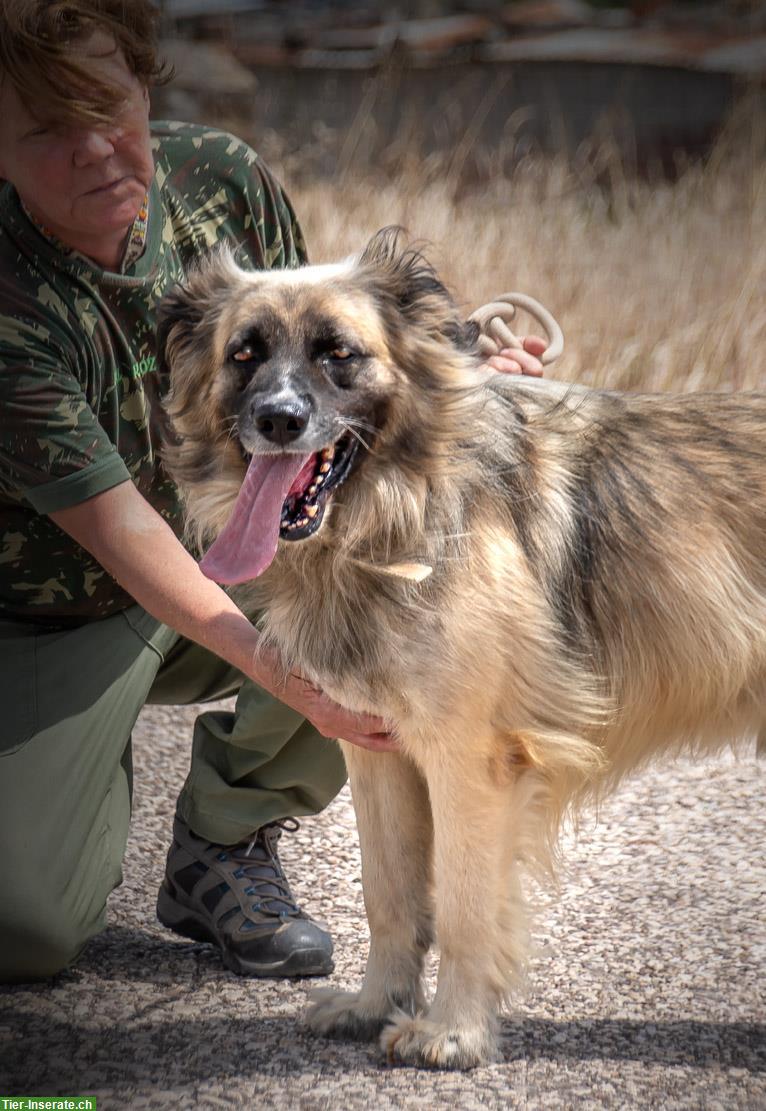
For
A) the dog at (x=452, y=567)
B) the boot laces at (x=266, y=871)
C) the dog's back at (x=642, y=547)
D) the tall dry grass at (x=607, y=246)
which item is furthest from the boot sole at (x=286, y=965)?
the tall dry grass at (x=607, y=246)

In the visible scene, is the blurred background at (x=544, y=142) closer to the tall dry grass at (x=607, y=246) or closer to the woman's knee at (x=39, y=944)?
the tall dry grass at (x=607, y=246)

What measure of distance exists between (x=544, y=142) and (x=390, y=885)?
7279mm

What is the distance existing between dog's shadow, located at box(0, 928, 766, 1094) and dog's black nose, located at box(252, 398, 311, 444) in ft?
4.14

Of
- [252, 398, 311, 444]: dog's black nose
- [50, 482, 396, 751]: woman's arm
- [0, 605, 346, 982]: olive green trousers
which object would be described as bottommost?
[0, 605, 346, 982]: olive green trousers

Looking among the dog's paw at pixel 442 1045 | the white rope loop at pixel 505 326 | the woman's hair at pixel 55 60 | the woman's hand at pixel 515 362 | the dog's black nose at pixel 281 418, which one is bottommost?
the dog's paw at pixel 442 1045

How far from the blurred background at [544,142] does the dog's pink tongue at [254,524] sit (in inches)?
147

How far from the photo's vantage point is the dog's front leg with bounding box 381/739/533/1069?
246 centimetres

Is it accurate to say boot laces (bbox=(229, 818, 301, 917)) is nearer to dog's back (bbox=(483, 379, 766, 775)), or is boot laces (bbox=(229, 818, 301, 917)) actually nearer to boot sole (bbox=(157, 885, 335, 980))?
boot sole (bbox=(157, 885, 335, 980))

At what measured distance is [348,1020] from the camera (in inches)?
105

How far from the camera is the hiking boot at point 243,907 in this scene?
2.97 m

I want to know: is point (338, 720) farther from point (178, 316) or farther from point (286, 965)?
point (178, 316)

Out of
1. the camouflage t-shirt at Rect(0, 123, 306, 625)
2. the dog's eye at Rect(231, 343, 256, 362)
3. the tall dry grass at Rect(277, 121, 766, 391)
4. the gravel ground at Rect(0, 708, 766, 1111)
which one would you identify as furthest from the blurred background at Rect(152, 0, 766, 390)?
the dog's eye at Rect(231, 343, 256, 362)

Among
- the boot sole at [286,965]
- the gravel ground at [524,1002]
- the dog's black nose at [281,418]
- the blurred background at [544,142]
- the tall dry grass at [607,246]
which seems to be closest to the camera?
the dog's black nose at [281,418]

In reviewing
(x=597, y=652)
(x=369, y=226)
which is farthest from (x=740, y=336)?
(x=597, y=652)
